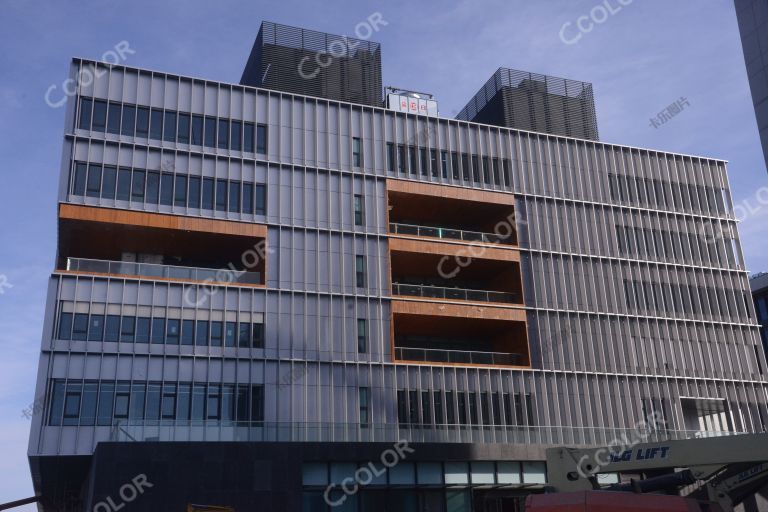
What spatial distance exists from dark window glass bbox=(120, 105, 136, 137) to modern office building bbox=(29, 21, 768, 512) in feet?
0.62

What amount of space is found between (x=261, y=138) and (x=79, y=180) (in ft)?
35.7

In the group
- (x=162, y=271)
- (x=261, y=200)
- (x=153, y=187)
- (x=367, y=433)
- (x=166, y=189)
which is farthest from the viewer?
(x=261, y=200)

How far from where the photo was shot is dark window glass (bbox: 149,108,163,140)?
46.9m

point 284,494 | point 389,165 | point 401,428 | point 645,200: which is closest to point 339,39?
point 389,165

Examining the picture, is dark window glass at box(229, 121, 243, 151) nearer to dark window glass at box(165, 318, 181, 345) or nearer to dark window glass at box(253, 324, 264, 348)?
dark window glass at box(253, 324, 264, 348)

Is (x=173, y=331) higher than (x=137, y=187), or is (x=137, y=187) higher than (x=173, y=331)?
(x=137, y=187)

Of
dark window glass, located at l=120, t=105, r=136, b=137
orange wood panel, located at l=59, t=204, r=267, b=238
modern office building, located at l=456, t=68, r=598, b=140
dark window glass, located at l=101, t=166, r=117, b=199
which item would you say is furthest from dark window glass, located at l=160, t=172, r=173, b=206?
modern office building, located at l=456, t=68, r=598, b=140

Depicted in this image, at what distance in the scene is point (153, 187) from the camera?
45.8m

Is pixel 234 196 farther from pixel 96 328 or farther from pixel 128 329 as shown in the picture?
pixel 96 328

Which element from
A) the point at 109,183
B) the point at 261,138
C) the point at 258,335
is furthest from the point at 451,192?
the point at 109,183

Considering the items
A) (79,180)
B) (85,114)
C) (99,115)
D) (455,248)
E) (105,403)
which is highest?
(99,115)

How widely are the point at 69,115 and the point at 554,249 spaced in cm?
3064

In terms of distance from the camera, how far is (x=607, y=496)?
18.7m

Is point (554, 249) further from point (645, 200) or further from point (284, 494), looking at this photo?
point (284, 494)
